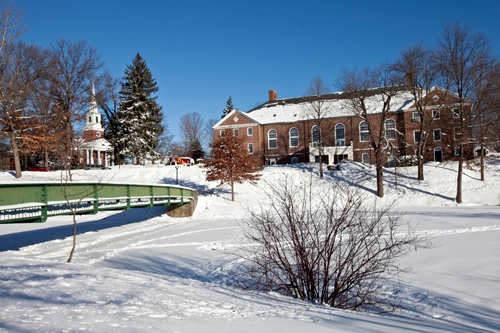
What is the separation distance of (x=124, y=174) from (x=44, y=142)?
10.1 m

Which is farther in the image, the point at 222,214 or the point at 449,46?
the point at 449,46

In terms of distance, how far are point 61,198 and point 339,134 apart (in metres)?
39.9

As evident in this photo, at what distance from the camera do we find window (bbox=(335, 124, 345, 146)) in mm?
46438

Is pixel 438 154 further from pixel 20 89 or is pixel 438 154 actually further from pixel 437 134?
pixel 20 89

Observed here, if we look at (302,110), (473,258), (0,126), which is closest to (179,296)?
(473,258)

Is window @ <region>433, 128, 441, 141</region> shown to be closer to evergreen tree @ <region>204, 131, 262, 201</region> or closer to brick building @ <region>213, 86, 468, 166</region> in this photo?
brick building @ <region>213, 86, 468, 166</region>

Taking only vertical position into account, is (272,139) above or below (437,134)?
above

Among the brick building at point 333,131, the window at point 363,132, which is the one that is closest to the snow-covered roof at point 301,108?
the brick building at point 333,131

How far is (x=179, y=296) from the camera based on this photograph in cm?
549

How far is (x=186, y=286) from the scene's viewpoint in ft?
21.2

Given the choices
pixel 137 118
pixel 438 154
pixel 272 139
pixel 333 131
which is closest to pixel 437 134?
pixel 438 154

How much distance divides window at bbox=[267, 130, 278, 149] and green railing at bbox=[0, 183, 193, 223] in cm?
3080

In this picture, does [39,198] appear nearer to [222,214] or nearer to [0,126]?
[222,214]

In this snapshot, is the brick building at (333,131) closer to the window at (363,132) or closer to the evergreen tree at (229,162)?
the window at (363,132)
